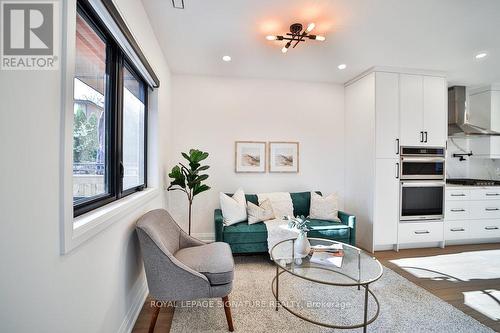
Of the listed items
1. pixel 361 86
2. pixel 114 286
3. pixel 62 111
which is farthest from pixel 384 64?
pixel 114 286

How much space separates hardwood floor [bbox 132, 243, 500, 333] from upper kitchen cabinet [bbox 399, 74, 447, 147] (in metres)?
1.64

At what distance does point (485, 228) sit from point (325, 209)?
2781 mm

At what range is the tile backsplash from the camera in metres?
4.32

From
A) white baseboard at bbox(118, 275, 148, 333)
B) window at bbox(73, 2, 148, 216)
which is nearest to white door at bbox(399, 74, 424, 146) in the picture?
window at bbox(73, 2, 148, 216)

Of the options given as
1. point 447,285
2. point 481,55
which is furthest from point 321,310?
point 481,55

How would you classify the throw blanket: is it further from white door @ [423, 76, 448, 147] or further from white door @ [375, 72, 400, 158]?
white door @ [423, 76, 448, 147]

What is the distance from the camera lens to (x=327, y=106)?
160 inches

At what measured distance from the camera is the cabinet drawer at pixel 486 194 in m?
3.66

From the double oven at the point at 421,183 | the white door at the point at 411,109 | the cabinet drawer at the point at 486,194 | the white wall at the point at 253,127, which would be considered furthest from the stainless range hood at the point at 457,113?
the white wall at the point at 253,127

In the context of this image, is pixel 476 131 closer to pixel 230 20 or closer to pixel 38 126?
pixel 230 20

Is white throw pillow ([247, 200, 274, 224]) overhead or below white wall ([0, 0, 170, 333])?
below

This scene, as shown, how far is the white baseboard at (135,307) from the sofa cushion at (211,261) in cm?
44

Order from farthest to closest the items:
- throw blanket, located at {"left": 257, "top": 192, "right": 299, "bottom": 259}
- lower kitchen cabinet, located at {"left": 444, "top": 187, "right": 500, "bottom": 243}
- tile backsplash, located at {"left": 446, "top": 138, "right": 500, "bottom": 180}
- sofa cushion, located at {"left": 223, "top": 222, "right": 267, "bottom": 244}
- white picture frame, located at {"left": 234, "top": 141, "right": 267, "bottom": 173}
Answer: tile backsplash, located at {"left": 446, "top": 138, "right": 500, "bottom": 180} < white picture frame, located at {"left": 234, "top": 141, "right": 267, "bottom": 173} < lower kitchen cabinet, located at {"left": 444, "top": 187, "right": 500, "bottom": 243} < sofa cushion, located at {"left": 223, "top": 222, "right": 267, "bottom": 244} < throw blanket, located at {"left": 257, "top": 192, "right": 299, "bottom": 259}

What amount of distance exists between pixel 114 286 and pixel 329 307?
5.86 ft
